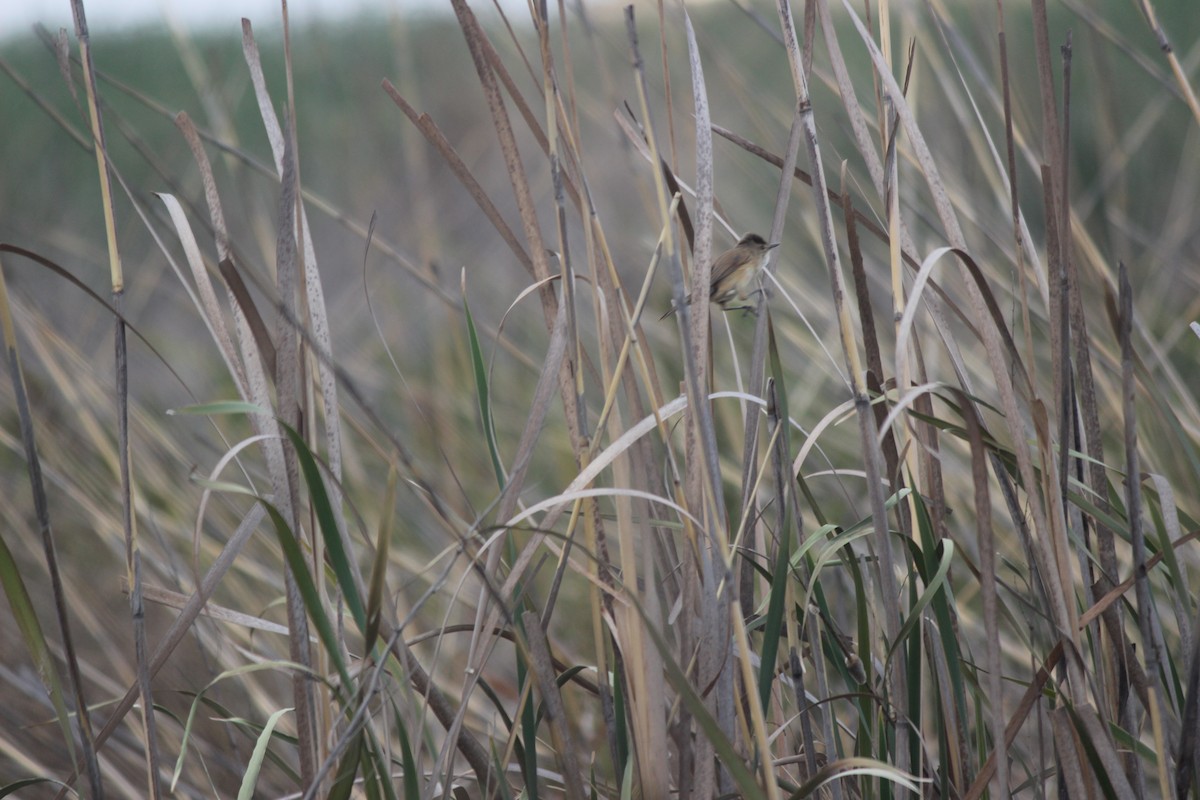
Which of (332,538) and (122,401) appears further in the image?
(122,401)

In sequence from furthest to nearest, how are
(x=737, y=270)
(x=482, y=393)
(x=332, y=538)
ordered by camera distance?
(x=737, y=270) → (x=482, y=393) → (x=332, y=538)

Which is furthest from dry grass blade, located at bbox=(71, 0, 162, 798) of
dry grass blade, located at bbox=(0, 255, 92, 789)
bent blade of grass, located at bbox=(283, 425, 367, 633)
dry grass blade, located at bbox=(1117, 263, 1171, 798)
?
dry grass blade, located at bbox=(1117, 263, 1171, 798)

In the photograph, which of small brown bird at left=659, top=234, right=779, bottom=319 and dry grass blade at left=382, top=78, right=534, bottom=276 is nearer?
dry grass blade at left=382, top=78, right=534, bottom=276

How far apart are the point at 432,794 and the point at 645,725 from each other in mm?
126

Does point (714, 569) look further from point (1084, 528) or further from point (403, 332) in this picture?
point (403, 332)

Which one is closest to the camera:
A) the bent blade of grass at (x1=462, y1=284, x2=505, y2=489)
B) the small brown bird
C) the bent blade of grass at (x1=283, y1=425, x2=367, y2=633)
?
the bent blade of grass at (x1=283, y1=425, x2=367, y2=633)

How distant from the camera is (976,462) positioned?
1.63ft

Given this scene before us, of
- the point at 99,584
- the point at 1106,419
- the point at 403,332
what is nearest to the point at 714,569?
the point at 1106,419

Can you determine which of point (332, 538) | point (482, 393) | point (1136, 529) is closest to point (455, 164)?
point (482, 393)

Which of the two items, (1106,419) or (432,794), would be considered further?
(1106,419)

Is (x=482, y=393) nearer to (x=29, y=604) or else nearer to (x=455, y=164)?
(x=455, y=164)

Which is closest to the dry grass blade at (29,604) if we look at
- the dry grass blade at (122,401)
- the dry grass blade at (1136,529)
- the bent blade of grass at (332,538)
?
the dry grass blade at (122,401)

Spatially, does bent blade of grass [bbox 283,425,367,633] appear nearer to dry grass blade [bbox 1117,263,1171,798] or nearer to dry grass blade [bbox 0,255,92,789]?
dry grass blade [bbox 0,255,92,789]

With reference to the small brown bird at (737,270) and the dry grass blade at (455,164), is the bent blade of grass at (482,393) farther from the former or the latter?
the small brown bird at (737,270)
